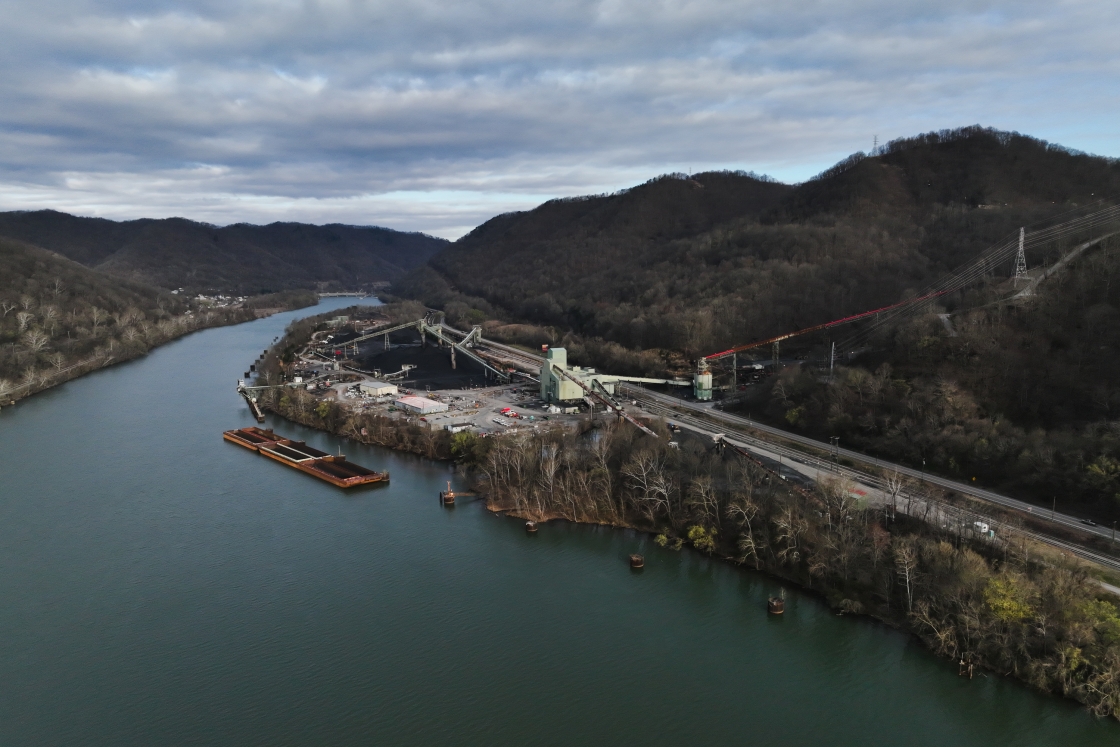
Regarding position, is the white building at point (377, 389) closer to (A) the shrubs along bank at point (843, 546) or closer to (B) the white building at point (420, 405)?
(B) the white building at point (420, 405)

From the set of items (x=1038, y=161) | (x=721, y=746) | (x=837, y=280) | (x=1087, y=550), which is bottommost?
(x=721, y=746)

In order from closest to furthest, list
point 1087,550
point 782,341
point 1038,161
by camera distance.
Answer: point 1087,550 → point 782,341 → point 1038,161

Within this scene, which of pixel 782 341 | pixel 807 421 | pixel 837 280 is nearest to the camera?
pixel 807 421

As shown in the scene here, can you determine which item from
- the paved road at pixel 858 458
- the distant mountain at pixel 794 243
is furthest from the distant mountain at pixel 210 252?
the paved road at pixel 858 458

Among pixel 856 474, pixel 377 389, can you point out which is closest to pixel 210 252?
pixel 377 389

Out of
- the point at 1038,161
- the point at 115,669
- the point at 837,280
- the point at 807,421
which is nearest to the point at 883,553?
the point at 807,421

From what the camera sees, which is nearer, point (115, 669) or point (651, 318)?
point (115, 669)

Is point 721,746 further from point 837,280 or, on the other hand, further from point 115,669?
point 837,280
